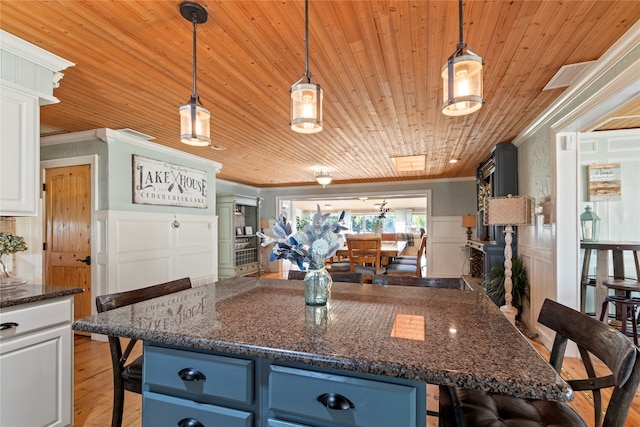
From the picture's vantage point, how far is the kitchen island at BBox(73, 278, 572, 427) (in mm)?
818

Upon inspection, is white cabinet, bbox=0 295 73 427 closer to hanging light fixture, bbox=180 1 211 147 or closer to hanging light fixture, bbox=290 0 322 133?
hanging light fixture, bbox=180 1 211 147

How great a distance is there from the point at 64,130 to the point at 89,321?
336 centimetres

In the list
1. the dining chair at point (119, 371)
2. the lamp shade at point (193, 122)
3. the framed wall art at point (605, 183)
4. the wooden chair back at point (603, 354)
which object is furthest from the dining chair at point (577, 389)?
the framed wall art at point (605, 183)

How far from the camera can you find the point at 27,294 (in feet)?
5.65

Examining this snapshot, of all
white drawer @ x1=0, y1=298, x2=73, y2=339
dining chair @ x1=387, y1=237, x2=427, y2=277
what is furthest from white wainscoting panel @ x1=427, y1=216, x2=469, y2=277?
white drawer @ x1=0, y1=298, x2=73, y2=339

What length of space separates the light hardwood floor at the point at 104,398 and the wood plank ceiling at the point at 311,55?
2.28 meters

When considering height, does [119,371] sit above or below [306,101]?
below

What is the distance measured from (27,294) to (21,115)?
3.41 feet

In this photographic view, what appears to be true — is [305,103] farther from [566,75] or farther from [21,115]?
[566,75]

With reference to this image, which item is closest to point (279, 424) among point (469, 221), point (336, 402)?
point (336, 402)

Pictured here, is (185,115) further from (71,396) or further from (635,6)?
(635,6)

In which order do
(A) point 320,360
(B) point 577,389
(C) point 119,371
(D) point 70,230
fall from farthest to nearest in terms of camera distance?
(D) point 70,230, (C) point 119,371, (B) point 577,389, (A) point 320,360

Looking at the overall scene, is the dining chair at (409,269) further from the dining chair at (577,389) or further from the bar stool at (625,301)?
the dining chair at (577,389)

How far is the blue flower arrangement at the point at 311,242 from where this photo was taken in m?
1.31
